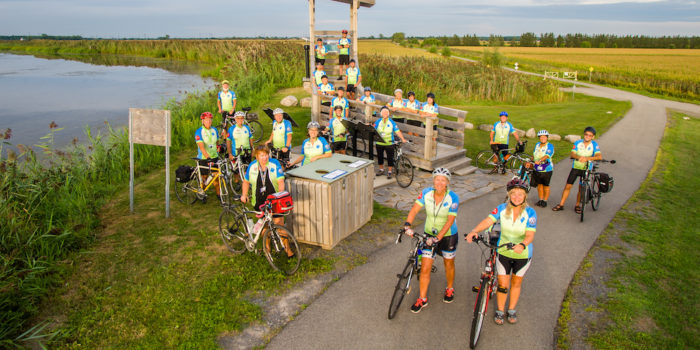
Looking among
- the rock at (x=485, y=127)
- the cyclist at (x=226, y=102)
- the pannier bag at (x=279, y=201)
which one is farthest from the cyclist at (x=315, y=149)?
the rock at (x=485, y=127)

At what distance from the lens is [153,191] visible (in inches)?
440

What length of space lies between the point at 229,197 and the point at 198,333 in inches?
185

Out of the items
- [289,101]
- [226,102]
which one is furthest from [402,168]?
[289,101]

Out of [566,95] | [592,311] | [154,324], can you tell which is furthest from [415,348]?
[566,95]

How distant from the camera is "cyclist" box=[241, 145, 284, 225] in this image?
277 inches

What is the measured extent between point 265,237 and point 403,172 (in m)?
→ 5.09

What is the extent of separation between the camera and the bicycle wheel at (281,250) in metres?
6.91

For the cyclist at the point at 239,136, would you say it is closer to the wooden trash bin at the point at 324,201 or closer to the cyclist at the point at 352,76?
the wooden trash bin at the point at 324,201

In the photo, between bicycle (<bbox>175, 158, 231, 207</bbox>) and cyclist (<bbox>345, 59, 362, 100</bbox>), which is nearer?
bicycle (<bbox>175, 158, 231, 207</bbox>)

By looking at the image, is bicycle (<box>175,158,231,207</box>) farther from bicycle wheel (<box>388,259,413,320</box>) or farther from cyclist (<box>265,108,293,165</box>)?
bicycle wheel (<box>388,259,413,320</box>)

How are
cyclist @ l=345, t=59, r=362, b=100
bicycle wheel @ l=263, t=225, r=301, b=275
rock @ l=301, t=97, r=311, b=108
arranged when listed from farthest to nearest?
rock @ l=301, t=97, r=311, b=108, cyclist @ l=345, t=59, r=362, b=100, bicycle wheel @ l=263, t=225, r=301, b=275

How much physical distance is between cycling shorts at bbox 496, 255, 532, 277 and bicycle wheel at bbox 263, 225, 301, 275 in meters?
2.89

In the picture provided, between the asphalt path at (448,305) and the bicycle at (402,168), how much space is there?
5.39 feet

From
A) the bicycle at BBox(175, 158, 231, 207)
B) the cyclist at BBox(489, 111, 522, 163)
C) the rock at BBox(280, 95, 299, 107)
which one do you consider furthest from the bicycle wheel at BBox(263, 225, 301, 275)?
the rock at BBox(280, 95, 299, 107)
